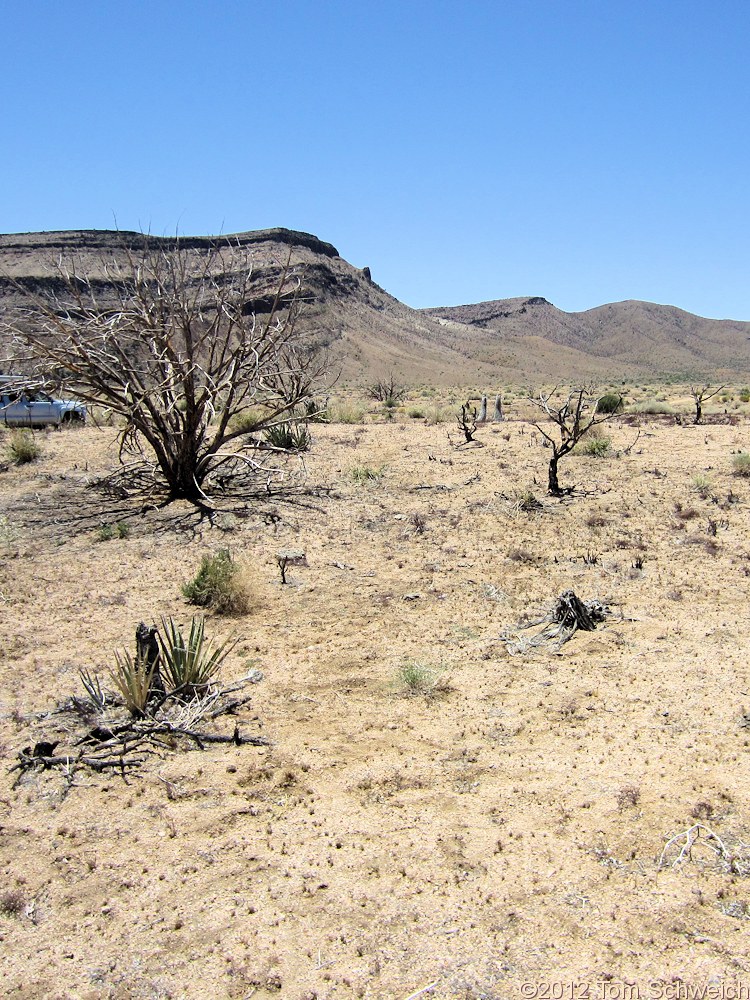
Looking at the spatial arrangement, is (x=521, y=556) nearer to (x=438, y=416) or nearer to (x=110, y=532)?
(x=110, y=532)

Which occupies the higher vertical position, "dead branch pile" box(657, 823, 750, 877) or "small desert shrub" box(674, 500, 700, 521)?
"small desert shrub" box(674, 500, 700, 521)

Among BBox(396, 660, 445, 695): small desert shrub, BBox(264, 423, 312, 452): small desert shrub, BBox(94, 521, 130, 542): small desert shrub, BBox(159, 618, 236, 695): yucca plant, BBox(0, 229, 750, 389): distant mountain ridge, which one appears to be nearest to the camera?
BBox(159, 618, 236, 695): yucca plant

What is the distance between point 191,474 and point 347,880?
9.58 m

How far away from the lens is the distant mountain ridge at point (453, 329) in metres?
76.2

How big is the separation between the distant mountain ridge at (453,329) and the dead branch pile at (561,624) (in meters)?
43.0

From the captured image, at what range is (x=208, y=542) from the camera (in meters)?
10.8

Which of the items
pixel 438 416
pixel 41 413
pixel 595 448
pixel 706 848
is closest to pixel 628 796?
pixel 706 848

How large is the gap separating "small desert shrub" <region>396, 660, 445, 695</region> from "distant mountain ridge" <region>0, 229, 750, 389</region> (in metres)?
43.3

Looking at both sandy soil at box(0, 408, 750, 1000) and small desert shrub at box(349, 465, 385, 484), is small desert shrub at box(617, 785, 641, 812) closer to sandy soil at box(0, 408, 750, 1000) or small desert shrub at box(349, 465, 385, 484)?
sandy soil at box(0, 408, 750, 1000)

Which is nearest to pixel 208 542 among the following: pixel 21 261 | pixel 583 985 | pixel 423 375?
pixel 583 985

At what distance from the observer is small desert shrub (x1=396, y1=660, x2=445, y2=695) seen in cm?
641

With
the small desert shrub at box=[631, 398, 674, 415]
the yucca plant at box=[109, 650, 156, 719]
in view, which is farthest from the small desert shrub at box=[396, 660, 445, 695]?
the small desert shrub at box=[631, 398, 674, 415]

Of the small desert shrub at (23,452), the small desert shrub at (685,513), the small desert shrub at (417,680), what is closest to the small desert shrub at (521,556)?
the small desert shrub at (685,513)

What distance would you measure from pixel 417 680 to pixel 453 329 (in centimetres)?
11059
